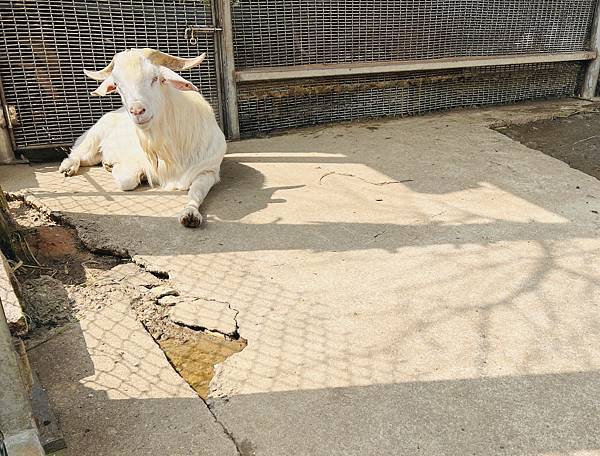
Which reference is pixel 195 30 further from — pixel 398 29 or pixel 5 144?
pixel 398 29

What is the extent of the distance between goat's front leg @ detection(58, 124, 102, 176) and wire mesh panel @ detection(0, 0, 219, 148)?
315 millimetres

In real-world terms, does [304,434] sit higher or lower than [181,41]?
lower

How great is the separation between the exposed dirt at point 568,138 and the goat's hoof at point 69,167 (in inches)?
167

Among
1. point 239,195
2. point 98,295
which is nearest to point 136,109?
point 239,195

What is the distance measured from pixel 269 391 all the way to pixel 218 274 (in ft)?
3.17

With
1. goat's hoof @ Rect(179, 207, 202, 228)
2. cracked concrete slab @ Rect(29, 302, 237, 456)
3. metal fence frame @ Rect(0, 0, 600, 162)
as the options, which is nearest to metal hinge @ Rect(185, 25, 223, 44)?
metal fence frame @ Rect(0, 0, 600, 162)

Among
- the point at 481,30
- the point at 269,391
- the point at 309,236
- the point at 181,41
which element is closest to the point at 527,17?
the point at 481,30

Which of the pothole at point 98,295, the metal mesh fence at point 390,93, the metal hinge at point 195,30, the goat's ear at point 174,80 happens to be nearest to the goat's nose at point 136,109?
the goat's ear at point 174,80

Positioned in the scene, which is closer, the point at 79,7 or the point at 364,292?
the point at 364,292

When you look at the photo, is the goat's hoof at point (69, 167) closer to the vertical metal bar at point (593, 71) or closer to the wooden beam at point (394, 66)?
the wooden beam at point (394, 66)

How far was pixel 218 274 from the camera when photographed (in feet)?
9.45

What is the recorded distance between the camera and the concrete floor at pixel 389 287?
190 centimetres

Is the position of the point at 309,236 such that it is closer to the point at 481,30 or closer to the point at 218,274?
the point at 218,274

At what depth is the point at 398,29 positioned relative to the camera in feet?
20.4
